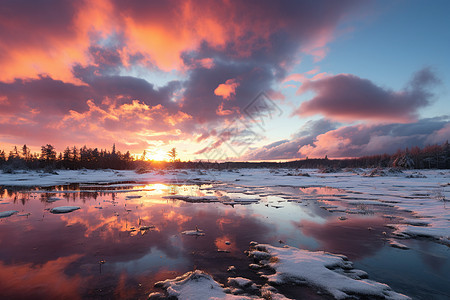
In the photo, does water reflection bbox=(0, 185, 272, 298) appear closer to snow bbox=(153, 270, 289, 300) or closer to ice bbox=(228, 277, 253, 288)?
snow bbox=(153, 270, 289, 300)

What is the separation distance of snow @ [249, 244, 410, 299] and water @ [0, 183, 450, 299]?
1.26 ft

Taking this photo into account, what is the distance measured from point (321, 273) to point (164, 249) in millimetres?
5091

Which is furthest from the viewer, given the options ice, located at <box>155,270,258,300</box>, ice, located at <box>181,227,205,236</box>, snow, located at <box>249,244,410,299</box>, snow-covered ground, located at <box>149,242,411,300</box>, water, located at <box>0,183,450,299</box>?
ice, located at <box>181,227,205,236</box>

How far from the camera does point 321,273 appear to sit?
5629mm

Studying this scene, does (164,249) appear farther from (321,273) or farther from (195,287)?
(321,273)

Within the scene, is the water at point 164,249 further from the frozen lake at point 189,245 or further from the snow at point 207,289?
the snow at point 207,289

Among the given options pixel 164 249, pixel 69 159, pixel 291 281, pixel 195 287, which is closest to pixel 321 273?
pixel 291 281

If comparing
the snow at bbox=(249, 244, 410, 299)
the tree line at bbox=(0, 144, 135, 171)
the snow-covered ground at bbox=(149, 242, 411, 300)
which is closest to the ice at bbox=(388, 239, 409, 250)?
the snow at bbox=(249, 244, 410, 299)

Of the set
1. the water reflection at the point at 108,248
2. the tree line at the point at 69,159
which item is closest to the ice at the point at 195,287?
the water reflection at the point at 108,248

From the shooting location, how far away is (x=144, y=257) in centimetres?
670

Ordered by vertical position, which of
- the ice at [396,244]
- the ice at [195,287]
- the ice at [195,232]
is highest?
the ice at [195,287]

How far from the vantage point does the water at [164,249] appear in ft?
Answer: 16.9

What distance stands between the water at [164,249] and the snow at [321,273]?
0.38 metres

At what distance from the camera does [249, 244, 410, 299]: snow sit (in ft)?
15.9
